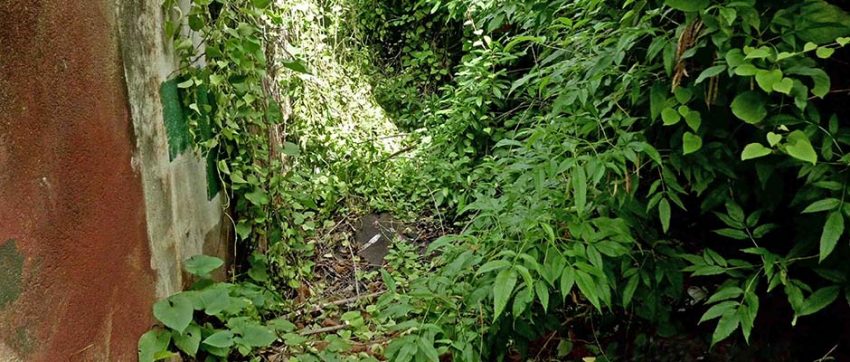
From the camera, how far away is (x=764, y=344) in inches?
69.6

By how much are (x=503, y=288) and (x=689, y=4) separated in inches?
34.4

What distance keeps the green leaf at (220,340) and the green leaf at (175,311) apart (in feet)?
0.36

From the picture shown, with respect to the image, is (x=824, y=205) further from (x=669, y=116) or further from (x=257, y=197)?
(x=257, y=197)

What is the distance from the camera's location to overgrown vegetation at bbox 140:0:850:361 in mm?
1357

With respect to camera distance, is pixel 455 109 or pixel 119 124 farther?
pixel 455 109

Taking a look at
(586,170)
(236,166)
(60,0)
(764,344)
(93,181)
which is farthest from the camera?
(236,166)

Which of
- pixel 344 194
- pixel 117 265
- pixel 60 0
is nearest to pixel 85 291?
pixel 117 265

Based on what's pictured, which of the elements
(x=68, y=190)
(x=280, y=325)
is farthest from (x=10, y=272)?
(x=280, y=325)

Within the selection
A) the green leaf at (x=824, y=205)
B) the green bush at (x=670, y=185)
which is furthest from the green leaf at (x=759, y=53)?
the green leaf at (x=824, y=205)

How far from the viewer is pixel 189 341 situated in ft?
5.98

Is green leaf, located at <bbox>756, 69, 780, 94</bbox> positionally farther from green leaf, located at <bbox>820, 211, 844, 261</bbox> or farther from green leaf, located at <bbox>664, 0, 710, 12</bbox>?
green leaf, located at <bbox>820, 211, 844, 261</bbox>

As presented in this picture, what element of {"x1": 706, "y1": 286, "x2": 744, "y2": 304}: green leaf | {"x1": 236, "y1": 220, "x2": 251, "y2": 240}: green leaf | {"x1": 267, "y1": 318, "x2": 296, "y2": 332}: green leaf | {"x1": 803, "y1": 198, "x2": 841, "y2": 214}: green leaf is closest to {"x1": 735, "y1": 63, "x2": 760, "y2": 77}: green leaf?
{"x1": 803, "y1": 198, "x2": 841, "y2": 214}: green leaf

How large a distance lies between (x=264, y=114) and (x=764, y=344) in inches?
86.5

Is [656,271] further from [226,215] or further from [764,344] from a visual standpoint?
[226,215]
